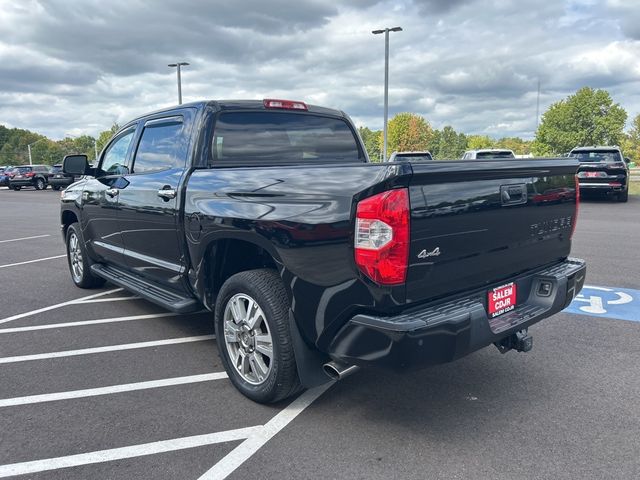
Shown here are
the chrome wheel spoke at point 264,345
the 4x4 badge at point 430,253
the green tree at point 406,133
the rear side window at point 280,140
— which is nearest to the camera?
the 4x4 badge at point 430,253

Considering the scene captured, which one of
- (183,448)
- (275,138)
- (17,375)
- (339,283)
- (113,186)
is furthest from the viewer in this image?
(113,186)

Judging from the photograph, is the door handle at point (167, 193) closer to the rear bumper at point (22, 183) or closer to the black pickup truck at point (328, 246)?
the black pickup truck at point (328, 246)

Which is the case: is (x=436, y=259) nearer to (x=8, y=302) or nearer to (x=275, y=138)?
(x=275, y=138)

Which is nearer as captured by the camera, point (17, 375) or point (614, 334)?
point (17, 375)

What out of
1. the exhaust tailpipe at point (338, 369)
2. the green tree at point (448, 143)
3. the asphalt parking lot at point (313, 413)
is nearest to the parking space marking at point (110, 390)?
the asphalt parking lot at point (313, 413)

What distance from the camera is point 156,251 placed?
4.32 metres

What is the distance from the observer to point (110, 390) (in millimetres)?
3531

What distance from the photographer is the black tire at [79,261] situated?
6.01 m

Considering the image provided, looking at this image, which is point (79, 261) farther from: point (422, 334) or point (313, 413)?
point (422, 334)

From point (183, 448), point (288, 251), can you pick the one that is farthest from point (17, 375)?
point (288, 251)

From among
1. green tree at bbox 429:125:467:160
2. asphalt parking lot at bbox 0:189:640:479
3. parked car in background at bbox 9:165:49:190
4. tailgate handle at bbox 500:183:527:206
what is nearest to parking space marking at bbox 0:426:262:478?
asphalt parking lot at bbox 0:189:640:479

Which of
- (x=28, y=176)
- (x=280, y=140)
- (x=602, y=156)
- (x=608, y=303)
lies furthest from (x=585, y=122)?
(x=280, y=140)

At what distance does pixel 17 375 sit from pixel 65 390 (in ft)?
1.84

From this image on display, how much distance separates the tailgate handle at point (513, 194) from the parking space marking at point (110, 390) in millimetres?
2281
